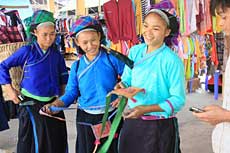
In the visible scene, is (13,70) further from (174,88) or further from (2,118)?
(174,88)

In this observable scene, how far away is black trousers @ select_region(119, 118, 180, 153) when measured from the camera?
1.66 metres

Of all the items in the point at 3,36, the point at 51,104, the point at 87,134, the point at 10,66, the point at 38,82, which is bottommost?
the point at 87,134

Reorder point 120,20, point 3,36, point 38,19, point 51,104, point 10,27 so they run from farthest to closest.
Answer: point 120,20 → point 10,27 → point 3,36 → point 38,19 → point 51,104

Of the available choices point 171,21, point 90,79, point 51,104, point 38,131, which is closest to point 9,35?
point 38,131

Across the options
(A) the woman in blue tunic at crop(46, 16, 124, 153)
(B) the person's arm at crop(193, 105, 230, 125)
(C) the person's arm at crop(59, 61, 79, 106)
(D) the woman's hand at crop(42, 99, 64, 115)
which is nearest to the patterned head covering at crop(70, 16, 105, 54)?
(A) the woman in blue tunic at crop(46, 16, 124, 153)

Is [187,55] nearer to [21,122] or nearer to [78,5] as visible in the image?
[78,5]

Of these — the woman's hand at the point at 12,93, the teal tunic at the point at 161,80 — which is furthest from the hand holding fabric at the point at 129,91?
the woman's hand at the point at 12,93

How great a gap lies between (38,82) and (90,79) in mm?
431

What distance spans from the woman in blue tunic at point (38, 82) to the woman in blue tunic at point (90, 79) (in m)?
0.27

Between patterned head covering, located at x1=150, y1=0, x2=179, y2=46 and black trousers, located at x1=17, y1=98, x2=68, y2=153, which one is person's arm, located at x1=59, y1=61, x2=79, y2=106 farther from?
patterned head covering, located at x1=150, y1=0, x2=179, y2=46

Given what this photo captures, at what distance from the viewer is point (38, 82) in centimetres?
220

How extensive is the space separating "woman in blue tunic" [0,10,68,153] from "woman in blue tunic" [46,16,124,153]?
0.89ft

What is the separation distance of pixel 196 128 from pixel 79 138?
87.6 inches

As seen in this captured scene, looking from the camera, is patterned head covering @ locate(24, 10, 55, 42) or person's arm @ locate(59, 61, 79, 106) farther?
patterned head covering @ locate(24, 10, 55, 42)
